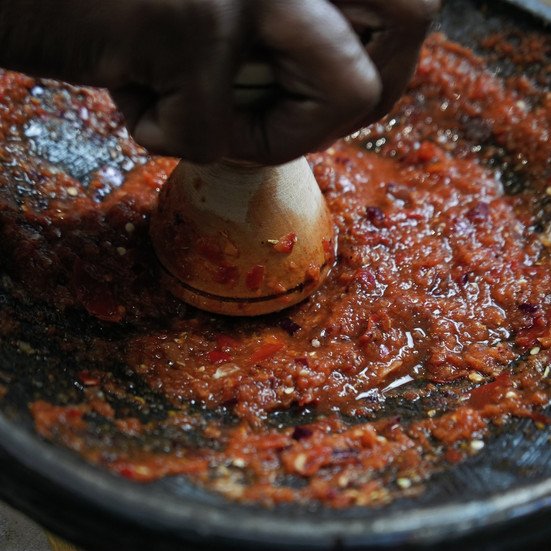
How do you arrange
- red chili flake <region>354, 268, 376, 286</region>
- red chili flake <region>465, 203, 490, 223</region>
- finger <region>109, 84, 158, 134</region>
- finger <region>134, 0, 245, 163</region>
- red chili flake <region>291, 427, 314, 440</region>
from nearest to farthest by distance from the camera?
finger <region>134, 0, 245, 163</region>
finger <region>109, 84, 158, 134</region>
red chili flake <region>291, 427, 314, 440</region>
red chili flake <region>354, 268, 376, 286</region>
red chili flake <region>465, 203, 490, 223</region>

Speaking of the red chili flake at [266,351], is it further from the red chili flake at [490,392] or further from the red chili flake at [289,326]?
the red chili flake at [490,392]

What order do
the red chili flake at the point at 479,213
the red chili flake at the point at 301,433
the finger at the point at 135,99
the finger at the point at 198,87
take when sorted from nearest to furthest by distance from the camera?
1. the finger at the point at 198,87
2. the finger at the point at 135,99
3. the red chili flake at the point at 301,433
4. the red chili flake at the point at 479,213

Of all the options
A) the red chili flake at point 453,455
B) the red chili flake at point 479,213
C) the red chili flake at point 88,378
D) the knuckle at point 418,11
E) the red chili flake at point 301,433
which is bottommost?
the red chili flake at point 88,378

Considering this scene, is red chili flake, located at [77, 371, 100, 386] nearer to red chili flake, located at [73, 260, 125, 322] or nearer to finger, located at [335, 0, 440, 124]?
red chili flake, located at [73, 260, 125, 322]

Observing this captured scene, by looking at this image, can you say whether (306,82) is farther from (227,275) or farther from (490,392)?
(490,392)

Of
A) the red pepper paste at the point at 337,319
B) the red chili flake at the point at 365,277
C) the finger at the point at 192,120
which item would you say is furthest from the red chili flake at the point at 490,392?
the finger at the point at 192,120

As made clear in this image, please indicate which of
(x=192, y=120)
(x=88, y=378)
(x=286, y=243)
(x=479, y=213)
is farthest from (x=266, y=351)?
(x=479, y=213)

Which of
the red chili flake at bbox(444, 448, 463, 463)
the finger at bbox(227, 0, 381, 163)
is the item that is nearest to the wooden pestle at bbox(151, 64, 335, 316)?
the finger at bbox(227, 0, 381, 163)

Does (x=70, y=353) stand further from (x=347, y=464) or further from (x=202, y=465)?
(x=347, y=464)
